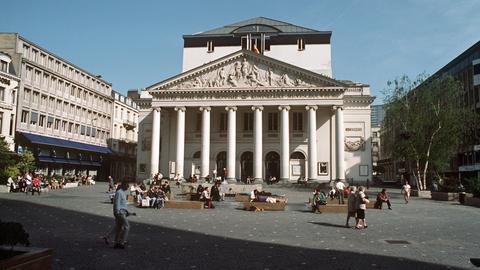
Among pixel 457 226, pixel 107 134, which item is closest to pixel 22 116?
pixel 107 134

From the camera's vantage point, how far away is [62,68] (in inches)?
2308

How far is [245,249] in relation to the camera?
11109 millimetres

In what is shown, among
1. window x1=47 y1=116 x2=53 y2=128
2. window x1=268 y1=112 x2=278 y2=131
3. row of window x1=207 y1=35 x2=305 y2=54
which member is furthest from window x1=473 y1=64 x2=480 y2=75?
window x1=47 y1=116 x2=53 y2=128

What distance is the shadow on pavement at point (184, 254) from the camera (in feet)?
29.8

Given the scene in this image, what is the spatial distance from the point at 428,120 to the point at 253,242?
31439mm

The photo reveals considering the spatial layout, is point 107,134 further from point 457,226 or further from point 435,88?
point 457,226

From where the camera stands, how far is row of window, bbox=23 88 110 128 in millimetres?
51431

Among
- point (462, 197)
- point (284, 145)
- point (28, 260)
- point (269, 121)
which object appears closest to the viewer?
point (28, 260)

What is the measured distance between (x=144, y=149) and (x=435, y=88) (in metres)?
37.1

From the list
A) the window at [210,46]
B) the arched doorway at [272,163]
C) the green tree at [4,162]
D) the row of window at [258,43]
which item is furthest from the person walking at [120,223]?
the window at [210,46]

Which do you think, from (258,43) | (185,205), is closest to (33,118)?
(258,43)

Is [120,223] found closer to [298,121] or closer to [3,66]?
[3,66]

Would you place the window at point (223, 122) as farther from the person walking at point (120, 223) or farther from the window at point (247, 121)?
the person walking at point (120, 223)

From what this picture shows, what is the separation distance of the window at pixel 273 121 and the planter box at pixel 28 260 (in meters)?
49.0
